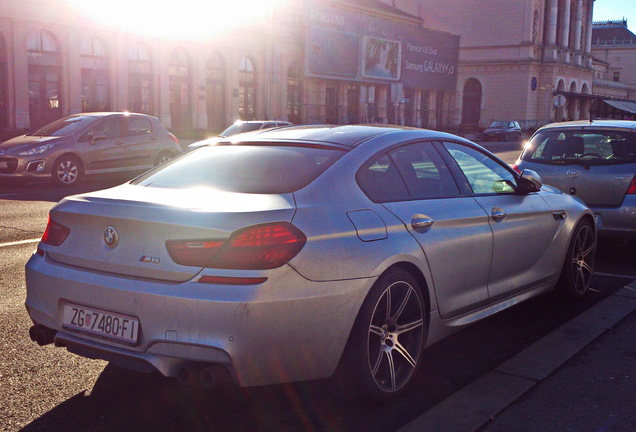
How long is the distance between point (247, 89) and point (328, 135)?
42576 mm

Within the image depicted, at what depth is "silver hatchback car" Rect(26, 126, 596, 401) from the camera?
135 inches

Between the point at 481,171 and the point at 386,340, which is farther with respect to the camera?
the point at 481,171

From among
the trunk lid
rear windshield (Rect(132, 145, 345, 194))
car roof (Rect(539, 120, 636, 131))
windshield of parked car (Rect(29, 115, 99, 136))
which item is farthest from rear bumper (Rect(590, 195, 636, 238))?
windshield of parked car (Rect(29, 115, 99, 136))

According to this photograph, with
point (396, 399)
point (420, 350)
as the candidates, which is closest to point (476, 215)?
point (420, 350)

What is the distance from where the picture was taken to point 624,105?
98.0 meters

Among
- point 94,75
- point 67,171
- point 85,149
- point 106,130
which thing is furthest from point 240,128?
point 94,75

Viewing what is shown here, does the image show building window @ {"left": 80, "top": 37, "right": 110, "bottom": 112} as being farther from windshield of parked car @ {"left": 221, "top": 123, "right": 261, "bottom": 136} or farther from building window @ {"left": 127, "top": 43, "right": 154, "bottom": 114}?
windshield of parked car @ {"left": 221, "top": 123, "right": 261, "bottom": 136}

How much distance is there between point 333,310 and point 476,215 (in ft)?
5.08

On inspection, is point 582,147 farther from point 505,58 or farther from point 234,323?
point 505,58

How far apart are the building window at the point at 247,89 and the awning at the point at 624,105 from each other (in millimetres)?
60832

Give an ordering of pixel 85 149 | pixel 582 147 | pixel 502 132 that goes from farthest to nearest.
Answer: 1. pixel 502 132
2. pixel 85 149
3. pixel 582 147

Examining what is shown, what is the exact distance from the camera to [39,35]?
3391cm

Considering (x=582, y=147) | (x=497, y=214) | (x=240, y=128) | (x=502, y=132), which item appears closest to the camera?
(x=497, y=214)

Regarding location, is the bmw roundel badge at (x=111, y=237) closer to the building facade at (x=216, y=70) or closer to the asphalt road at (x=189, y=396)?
the asphalt road at (x=189, y=396)
